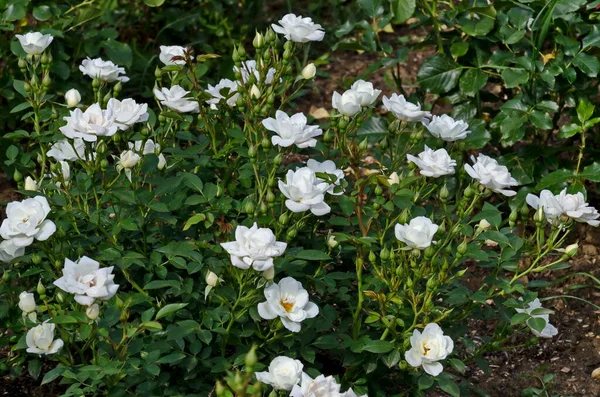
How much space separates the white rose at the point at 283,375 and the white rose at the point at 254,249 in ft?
0.70

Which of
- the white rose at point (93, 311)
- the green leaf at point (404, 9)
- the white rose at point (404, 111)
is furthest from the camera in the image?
the green leaf at point (404, 9)

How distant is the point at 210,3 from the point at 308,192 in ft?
8.35

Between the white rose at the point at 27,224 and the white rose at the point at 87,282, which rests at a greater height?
the white rose at the point at 27,224

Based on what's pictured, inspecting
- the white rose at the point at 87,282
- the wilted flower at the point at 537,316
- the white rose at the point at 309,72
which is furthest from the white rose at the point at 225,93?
the wilted flower at the point at 537,316

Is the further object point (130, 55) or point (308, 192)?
point (130, 55)

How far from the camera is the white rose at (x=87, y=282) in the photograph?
76.9 inches

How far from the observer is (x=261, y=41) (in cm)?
248

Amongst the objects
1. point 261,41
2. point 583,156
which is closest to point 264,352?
point 261,41

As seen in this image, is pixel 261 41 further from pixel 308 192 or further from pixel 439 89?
pixel 439 89

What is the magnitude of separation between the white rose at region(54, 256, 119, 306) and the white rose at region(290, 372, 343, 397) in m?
0.43

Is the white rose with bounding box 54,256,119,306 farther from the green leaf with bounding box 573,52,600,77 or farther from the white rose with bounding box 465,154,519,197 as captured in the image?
the green leaf with bounding box 573,52,600,77

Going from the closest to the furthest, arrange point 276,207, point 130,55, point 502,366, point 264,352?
point 264,352 < point 276,207 < point 502,366 < point 130,55

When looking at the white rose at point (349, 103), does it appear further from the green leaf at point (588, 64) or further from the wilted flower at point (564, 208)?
the green leaf at point (588, 64)

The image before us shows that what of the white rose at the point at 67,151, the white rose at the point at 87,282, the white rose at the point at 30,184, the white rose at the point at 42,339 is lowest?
the white rose at the point at 42,339
